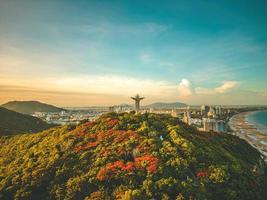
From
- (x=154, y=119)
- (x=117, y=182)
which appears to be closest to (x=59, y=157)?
(x=117, y=182)

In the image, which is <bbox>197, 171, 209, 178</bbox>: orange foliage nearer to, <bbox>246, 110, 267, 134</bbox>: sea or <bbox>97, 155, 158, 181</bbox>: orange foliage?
<bbox>97, 155, 158, 181</bbox>: orange foliage


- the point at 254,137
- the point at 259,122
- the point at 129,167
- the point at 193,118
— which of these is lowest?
the point at 254,137

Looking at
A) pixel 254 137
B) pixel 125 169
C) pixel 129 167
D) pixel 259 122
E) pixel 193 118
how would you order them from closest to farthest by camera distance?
1. pixel 125 169
2. pixel 129 167
3. pixel 254 137
4. pixel 193 118
5. pixel 259 122

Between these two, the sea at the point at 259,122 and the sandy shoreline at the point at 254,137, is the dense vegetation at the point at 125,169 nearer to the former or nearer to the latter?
the sandy shoreline at the point at 254,137

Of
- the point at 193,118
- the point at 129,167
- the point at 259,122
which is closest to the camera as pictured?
the point at 129,167

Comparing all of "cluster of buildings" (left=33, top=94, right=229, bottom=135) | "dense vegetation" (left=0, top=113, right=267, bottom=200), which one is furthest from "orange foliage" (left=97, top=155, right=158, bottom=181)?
"cluster of buildings" (left=33, top=94, right=229, bottom=135)

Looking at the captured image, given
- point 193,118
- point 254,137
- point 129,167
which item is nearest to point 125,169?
point 129,167

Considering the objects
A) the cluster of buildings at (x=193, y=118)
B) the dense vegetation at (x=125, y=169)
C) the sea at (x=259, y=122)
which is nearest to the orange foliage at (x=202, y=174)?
the dense vegetation at (x=125, y=169)

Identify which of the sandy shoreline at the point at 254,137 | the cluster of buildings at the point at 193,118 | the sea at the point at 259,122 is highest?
the cluster of buildings at the point at 193,118

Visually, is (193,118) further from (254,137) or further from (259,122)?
(259,122)

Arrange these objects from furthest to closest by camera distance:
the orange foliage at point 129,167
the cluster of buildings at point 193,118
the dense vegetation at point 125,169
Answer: the cluster of buildings at point 193,118 → the orange foliage at point 129,167 → the dense vegetation at point 125,169
